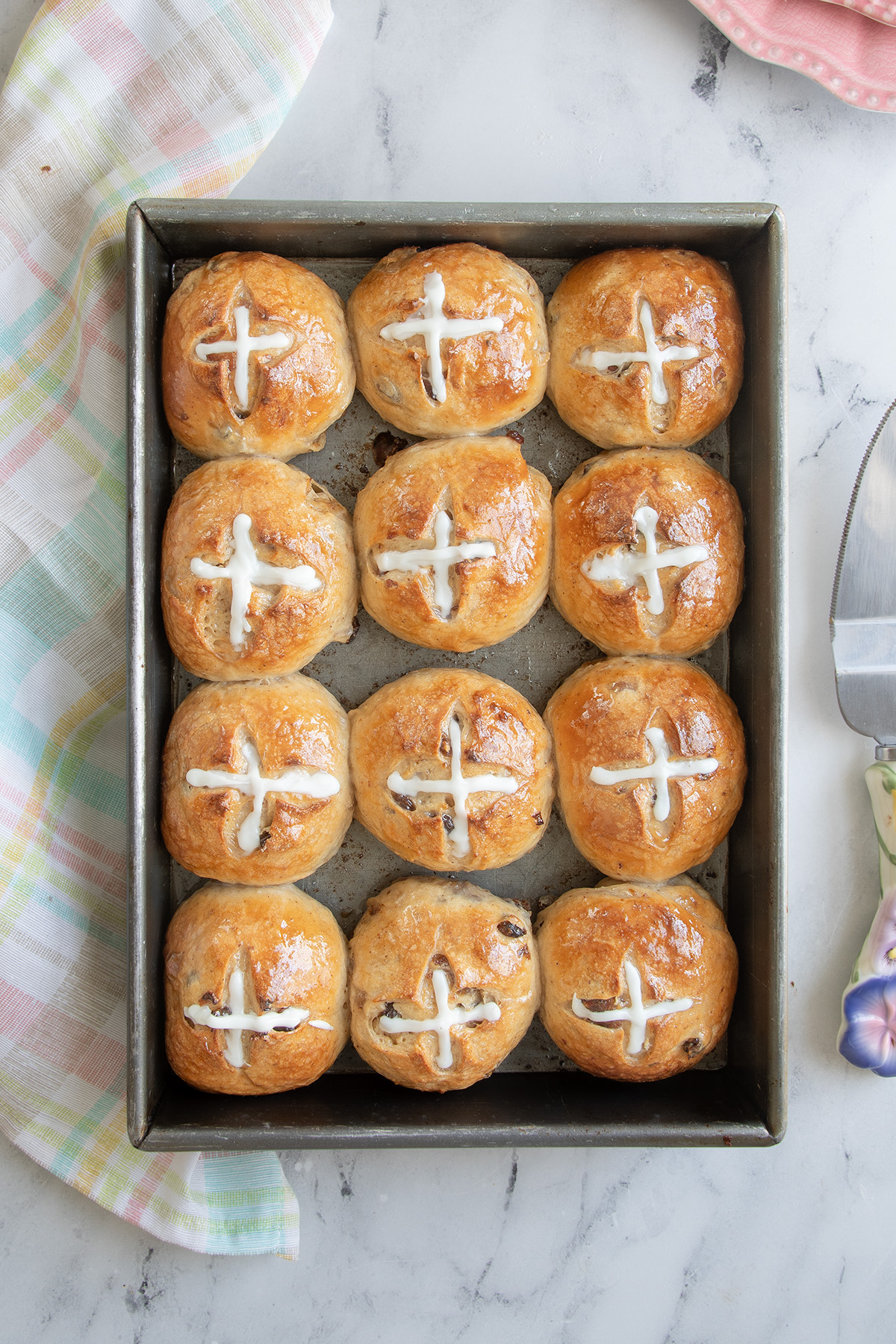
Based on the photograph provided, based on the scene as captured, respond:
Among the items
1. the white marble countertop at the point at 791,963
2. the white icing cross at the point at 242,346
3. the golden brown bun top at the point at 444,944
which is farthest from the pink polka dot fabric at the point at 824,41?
the golden brown bun top at the point at 444,944

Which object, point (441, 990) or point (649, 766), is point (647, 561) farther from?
point (441, 990)

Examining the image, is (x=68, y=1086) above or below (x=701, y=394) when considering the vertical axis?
below

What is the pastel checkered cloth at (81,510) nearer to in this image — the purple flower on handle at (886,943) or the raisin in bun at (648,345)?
the raisin in bun at (648,345)

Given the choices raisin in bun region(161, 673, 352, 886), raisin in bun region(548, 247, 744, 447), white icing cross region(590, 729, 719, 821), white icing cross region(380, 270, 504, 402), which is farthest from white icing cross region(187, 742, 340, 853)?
raisin in bun region(548, 247, 744, 447)

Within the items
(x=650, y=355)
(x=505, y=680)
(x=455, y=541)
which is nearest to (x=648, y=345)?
(x=650, y=355)

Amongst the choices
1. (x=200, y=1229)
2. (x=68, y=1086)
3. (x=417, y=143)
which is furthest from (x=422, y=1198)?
(x=417, y=143)

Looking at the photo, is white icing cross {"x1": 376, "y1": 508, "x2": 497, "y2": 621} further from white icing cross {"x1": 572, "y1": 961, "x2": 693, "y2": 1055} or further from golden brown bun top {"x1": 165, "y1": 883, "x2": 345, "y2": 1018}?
white icing cross {"x1": 572, "y1": 961, "x2": 693, "y2": 1055}

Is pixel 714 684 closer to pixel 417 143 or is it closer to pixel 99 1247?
pixel 417 143
